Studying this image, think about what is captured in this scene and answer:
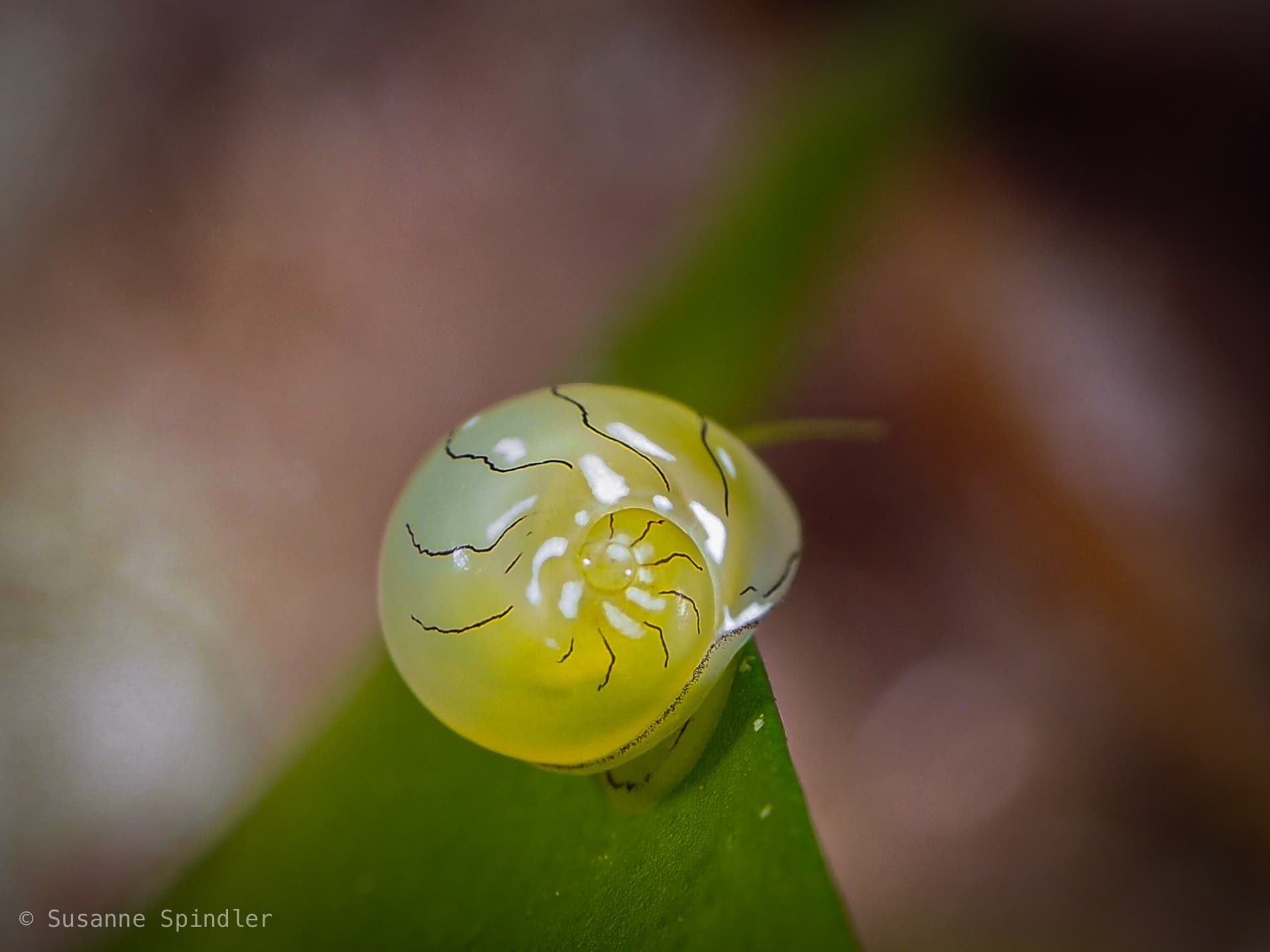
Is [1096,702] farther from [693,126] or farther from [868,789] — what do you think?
[693,126]

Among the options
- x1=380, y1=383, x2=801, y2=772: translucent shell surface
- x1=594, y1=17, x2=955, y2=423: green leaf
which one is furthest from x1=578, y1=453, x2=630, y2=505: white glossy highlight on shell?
x1=594, y1=17, x2=955, y2=423: green leaf

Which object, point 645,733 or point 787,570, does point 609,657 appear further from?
point 787,570

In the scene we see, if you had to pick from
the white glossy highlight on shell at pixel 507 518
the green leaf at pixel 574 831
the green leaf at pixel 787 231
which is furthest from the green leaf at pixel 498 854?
the green leaf at pixel 787 231

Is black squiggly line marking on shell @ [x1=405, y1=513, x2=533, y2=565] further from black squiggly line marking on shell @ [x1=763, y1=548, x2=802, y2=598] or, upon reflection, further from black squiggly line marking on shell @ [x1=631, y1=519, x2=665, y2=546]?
black squiggly line marking on shell @ [x1=763, y1=548, x2=802, y2=598]

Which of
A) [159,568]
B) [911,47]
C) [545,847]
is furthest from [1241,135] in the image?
[159,568]

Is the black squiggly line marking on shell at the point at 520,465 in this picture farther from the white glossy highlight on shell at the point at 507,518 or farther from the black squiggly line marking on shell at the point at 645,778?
the black squiggly line marking on shell at the point at 645,778

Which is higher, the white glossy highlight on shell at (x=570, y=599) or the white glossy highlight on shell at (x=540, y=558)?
the white glossy highlight on shell at (x=540, y=558)
